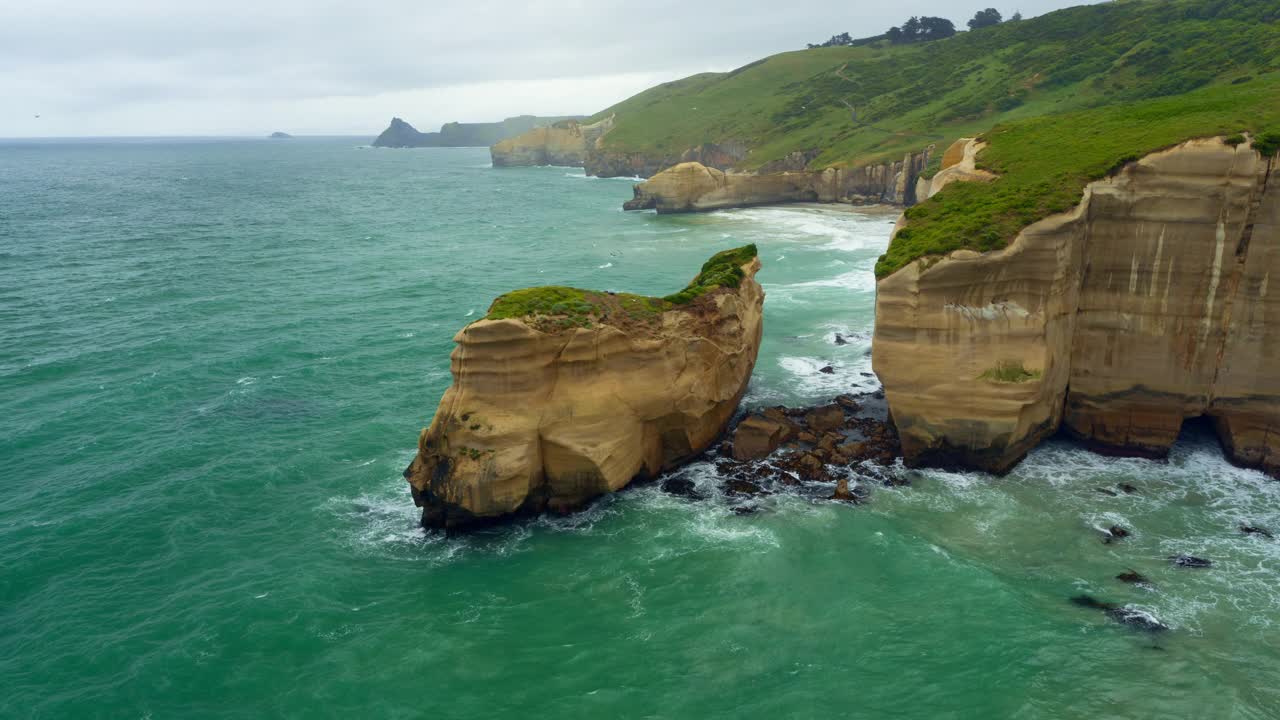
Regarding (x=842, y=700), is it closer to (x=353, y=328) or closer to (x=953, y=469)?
(x=953, y=469)

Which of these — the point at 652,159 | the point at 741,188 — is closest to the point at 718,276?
the point at 741,188

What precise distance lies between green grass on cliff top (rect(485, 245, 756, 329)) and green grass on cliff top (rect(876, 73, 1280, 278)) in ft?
28.1

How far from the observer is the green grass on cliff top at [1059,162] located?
1179 inches

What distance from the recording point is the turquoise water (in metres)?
20.6

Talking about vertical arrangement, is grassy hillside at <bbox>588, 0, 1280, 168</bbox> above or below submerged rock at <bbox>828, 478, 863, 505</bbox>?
above

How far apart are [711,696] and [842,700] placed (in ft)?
11.0

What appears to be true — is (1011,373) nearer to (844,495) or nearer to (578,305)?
(844,495)

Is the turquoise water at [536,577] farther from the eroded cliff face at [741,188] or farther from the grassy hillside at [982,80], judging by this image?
the eroded cliff face at [741,188]

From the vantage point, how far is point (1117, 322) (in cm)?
3148

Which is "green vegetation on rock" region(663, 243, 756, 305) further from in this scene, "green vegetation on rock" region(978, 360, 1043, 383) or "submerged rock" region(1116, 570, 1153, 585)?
"submerged rock" region(1116, 570, 1153, 585)

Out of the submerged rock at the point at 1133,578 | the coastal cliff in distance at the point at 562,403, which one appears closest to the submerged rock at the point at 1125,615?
the submerged rock at the point at 1133,578

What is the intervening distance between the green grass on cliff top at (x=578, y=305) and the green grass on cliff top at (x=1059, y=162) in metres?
8.55

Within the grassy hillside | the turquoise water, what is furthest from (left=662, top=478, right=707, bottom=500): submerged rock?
the grassy hillside

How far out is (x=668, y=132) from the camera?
180 metres
